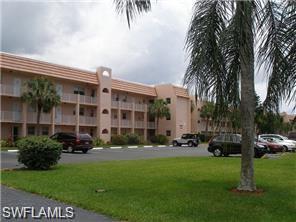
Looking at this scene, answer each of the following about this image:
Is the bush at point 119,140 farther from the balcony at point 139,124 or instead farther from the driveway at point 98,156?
the driveway at point 98,156

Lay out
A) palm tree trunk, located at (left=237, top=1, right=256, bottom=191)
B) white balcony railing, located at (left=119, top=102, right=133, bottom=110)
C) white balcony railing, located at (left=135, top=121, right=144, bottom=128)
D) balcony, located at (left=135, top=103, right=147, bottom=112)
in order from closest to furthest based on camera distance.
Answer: palm tree trunk, located at (left=237, top=1, right=256, bottom=191), white balcony railing, located at (left=119, top=102, right=133, bottom=110), balcony, located at (left=135, top=103, right=147, bottom=112), white balcony railing, located at (left=135, top=121, right=144, bottom=128)

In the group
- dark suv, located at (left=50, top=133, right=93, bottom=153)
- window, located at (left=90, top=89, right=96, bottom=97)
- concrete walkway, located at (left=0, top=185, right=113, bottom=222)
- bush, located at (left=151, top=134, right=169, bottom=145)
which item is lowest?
concrete walkway, located at (left=0, top=185, right=113, bottom=222)

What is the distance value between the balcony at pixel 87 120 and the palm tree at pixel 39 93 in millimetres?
8278

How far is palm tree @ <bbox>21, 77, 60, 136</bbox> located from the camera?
4506 cm

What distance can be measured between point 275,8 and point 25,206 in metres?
7.54

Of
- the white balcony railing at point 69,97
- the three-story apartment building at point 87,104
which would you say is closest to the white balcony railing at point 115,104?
the three-story apartment building at point 87,104

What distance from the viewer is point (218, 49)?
36.0ft

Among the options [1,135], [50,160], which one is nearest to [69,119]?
[1,135]

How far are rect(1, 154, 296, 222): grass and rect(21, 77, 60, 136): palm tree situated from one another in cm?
2923

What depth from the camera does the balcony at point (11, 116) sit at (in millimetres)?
44634

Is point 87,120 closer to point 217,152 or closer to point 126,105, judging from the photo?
point 126,105

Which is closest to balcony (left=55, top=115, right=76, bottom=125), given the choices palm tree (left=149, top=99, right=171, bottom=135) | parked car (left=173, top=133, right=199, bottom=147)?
parked car (left=173, top=133, right=199, bottom=147)

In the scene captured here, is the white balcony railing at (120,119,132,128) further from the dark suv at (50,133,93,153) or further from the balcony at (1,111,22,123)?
the dark suv at (50,133,93,153)

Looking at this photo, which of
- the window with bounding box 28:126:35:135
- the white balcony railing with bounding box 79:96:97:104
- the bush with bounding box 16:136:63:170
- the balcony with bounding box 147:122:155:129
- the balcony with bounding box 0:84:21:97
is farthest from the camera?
the balcony with bounding box 147:122:155:129
